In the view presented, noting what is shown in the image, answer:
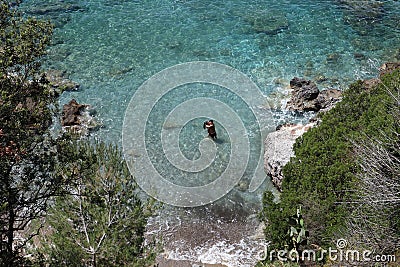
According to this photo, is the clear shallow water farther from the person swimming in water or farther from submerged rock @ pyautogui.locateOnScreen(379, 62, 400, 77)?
submerged rock @ pyautogui.locateOnScreen(379, 62, 400, 77)

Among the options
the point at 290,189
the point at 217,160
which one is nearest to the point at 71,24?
the point at 217,160

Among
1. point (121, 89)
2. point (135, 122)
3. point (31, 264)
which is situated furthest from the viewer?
point (121, 89)

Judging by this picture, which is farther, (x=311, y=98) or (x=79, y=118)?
(x=79, y=118)

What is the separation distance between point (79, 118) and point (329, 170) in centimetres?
1911

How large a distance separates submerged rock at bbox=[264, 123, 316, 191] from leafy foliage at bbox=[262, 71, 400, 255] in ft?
8.65

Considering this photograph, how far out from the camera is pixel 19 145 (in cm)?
1363

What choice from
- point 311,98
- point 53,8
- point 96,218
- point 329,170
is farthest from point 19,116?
point 53,8

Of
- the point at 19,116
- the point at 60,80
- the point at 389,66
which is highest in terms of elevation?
the point at 60,80

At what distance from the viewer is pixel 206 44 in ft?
132

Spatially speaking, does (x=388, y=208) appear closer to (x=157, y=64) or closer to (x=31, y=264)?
(x=31, y=264)

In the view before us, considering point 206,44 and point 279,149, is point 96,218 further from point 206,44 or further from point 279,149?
point 206,44

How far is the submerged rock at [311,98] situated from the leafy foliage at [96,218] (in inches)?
652

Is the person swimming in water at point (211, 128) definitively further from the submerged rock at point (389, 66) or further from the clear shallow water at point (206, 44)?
the submerged rock at point (389, 66)

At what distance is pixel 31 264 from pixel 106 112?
750 inches
